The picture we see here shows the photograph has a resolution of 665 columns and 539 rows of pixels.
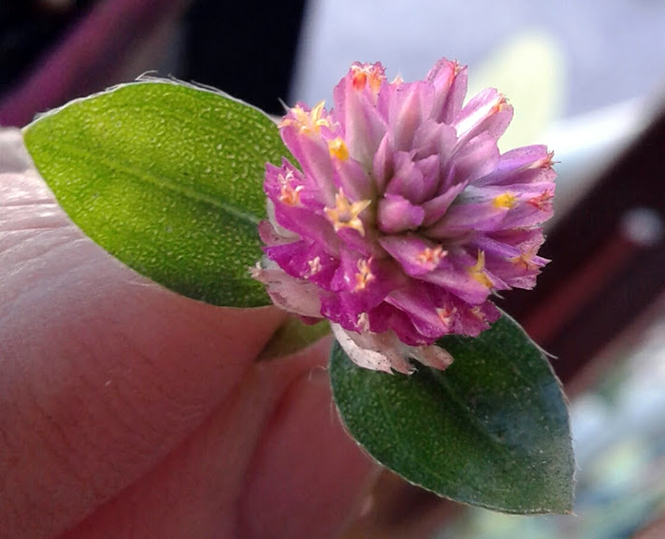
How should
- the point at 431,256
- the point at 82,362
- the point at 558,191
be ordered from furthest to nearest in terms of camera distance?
1. the point at 558,191
2. the point at 82,362
3. the point at 431,256

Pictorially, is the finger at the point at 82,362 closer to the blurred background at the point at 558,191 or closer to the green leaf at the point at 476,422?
the green leaf at the point at 476,422

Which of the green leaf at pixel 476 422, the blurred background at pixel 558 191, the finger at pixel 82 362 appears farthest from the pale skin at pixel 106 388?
the blurred background at pixel 558 191

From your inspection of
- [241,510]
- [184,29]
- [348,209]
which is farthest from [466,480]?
[184,29]

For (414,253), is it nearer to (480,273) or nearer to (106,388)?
(480,273)

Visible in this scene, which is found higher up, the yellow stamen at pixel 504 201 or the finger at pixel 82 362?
the yellow stamen at pixel 504 201

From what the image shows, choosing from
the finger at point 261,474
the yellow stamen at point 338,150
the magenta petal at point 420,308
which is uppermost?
the yellow stamen at point 338,150

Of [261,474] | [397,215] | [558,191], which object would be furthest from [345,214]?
[558,191]

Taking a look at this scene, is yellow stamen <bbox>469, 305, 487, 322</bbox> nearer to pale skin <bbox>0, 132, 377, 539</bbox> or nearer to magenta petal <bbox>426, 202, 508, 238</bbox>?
magenta petal <bbox>426, 202, 508, 238</bbox>

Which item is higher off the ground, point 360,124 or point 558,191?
point 360,124

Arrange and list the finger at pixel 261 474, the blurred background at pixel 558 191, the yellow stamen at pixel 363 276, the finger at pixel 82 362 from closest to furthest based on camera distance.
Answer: the yellow stamen at pixel 363 276 < the finger at pixel 82 362 < the finger at pixel 261 474 < the blurred background at pixel 558 191
